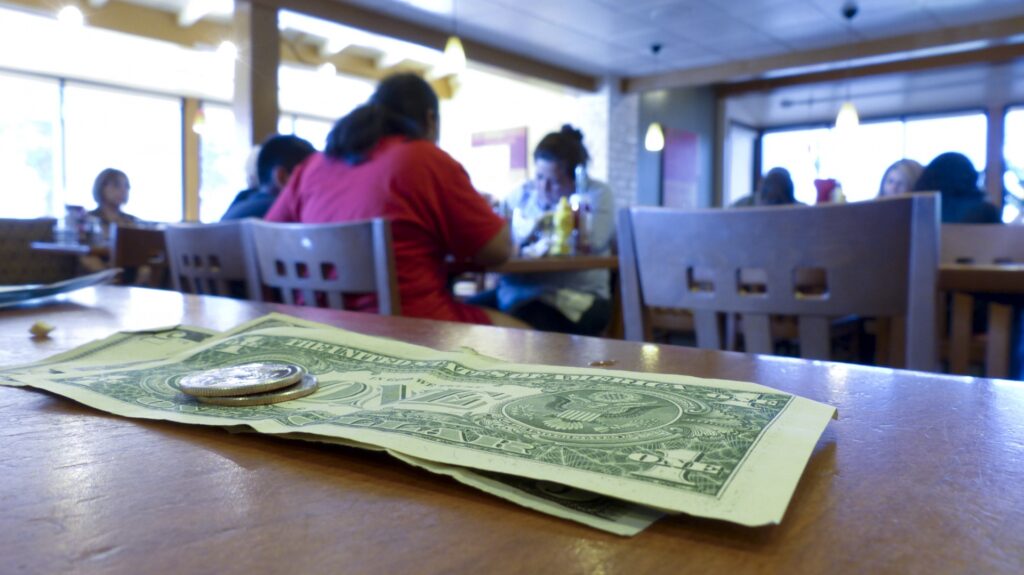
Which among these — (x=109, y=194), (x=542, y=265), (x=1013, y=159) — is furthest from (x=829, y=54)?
(x=109, y=194)

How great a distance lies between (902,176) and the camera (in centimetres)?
353

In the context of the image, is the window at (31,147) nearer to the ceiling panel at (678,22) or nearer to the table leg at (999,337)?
the ceiling panel at (678,22)

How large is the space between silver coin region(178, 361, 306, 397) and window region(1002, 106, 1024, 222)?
Answer: 938 centimetres

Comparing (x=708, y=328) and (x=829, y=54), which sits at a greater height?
(x=829, y=54)

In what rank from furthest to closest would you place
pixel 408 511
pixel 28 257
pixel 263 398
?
pixel 28 257
pixel 263 398
pixel 408 511

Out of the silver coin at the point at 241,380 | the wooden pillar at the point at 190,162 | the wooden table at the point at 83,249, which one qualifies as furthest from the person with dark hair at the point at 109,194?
the silver coin at the point at 241,380

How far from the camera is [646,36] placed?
6301 mm

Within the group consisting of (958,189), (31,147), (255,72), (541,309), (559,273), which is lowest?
(541,309)

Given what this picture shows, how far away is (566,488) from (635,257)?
3.12 ft

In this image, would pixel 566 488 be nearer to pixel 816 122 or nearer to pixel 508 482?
pixel 508 482

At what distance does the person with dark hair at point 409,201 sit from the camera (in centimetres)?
161

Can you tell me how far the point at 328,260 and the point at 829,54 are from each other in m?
6.54

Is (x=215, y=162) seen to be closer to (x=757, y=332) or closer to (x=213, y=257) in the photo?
(x=213, y=257)

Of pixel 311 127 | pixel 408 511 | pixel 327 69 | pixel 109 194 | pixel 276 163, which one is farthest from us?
pixel 311 127
